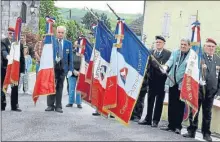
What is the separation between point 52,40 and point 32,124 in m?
2.33

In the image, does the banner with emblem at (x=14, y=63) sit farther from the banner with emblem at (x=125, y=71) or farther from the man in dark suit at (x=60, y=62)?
the banner with emblem at (x=125, y=71)

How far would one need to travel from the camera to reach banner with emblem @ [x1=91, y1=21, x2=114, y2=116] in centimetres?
930

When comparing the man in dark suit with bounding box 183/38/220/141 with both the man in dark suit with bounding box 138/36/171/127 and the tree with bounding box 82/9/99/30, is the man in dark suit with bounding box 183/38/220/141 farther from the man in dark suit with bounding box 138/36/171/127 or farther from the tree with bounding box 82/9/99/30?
the tree with bounding box 82/9/99/30

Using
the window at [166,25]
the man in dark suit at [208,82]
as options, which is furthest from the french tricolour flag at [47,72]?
the window at [166,25]

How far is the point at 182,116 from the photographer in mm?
9109

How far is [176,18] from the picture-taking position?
99.2ft

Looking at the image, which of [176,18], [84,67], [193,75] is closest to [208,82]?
[193,75]

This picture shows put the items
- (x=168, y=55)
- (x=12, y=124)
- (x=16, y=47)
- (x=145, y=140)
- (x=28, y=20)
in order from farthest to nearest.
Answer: (x=28, y=20)
(x=16, y=47)
(x=168, y=55)
(x=12, y=124)
(x=145, y=140)

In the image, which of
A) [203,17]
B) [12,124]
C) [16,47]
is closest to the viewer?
[12,124]

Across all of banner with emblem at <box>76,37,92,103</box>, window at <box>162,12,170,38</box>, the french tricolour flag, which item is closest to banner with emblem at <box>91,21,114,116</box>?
banner with emblem at <box>76,37,92,103</box>

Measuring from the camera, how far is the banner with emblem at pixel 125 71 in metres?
8.67

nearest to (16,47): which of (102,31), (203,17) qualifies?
(102,31)

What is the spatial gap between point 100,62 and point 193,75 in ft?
6.10

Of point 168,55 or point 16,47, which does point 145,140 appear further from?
point 16,47
